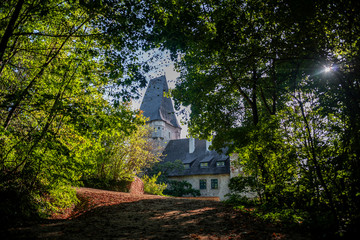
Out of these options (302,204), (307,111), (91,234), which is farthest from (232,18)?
(91,234)

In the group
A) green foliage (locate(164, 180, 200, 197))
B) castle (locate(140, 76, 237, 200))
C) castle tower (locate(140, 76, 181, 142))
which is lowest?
green foliage (locate(164, 180, 200, 197))

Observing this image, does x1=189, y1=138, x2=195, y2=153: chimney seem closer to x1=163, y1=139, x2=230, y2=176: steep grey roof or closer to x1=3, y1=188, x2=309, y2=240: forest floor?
x1=163, y1=139, x2=230, y2=176: steep grey roof

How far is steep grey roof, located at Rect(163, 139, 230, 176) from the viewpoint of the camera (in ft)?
93.3

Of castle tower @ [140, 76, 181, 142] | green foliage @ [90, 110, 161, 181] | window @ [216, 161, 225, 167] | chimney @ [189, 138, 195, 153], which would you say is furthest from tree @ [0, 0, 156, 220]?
castle tower @ [140, 76, 181, 142]

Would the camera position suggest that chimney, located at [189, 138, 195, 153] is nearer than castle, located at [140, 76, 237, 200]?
No

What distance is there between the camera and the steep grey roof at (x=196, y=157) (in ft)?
93.3

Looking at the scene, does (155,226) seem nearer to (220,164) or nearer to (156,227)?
(156,227)

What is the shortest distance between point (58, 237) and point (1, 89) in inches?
179

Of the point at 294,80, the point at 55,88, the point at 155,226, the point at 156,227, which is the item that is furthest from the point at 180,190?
the point at 294,80

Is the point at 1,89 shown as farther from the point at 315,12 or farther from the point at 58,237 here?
the point at 315,12

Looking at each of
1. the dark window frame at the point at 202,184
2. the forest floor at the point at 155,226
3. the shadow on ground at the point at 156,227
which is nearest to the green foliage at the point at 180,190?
the dark window frame at the point at 202,184

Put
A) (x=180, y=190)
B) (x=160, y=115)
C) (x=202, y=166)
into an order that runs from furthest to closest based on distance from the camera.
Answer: (x=160, y=115)
(x=202, y=166)
(x=180, y=190)

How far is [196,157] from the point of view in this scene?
1258 inches

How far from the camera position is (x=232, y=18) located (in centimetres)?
625
